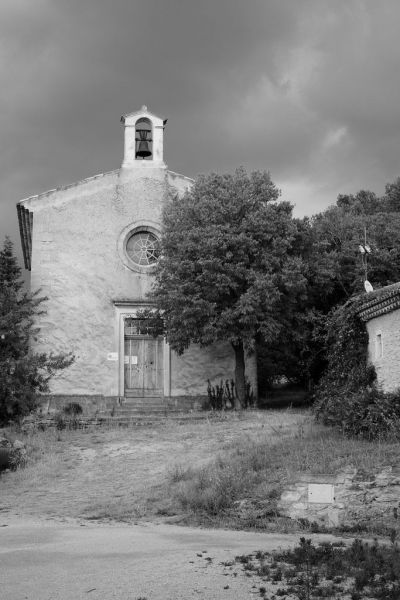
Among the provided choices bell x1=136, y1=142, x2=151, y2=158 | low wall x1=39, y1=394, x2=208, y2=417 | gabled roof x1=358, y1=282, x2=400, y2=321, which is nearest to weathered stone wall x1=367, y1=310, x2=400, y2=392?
gabled roof x1=358, y1=282, x2=400, y2=321

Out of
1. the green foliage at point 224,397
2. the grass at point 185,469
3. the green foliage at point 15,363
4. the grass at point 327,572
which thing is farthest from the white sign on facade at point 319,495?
the green foliage at point 224,397

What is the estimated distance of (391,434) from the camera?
1529 cm

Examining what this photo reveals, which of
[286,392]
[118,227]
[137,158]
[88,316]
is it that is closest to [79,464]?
[88,316]

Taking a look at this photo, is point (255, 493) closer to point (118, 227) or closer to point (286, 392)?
point (118, 227)

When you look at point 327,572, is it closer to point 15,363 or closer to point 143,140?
point 15,363

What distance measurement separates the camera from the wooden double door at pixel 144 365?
27359mm

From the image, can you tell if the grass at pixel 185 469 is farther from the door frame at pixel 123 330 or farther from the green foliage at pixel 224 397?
the door frame at pixel 123 330

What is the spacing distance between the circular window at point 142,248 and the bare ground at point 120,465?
25.4 ft

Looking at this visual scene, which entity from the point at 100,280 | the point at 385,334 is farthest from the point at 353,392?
the point at 100,280

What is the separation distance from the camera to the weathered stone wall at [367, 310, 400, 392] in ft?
57.1

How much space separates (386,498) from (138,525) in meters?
4.15

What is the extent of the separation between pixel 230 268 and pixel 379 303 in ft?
20.6

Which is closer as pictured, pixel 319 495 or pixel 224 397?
pixel 319 495

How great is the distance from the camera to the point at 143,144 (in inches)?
1142
